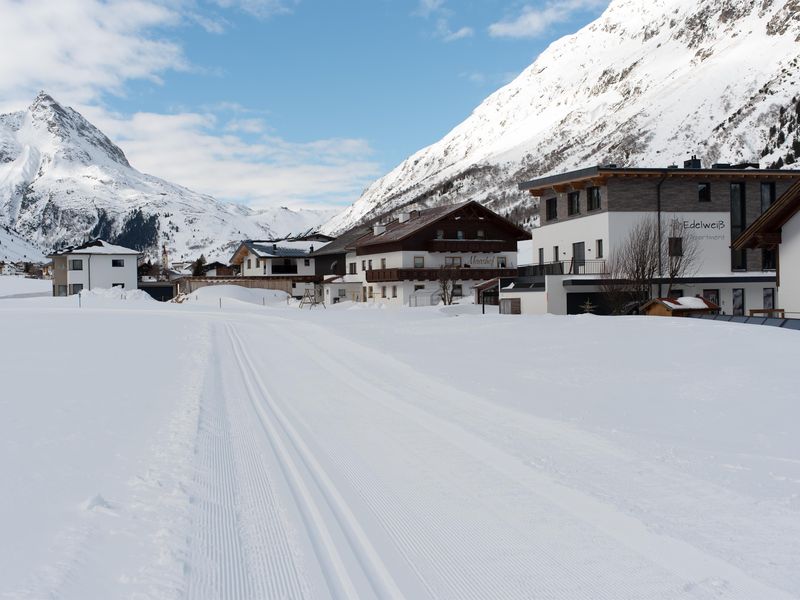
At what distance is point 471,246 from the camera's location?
64.2 metres

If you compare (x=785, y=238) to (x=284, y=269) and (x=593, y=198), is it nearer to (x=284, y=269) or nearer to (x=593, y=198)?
(x=593, y=198)

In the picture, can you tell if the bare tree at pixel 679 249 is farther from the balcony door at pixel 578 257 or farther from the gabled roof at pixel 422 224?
the gabled roof at pixel 422 224

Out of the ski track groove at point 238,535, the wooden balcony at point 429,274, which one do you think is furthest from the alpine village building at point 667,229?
the ski track groove at point 238,535

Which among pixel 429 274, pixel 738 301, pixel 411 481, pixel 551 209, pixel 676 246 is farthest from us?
pixel 429 274

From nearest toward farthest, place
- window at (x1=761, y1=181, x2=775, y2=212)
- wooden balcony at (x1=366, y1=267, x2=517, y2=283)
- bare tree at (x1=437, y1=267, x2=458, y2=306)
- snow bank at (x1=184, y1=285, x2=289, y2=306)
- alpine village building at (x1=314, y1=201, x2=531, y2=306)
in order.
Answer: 1. window at (x1=761, y1=181, x2=775, y2=212)
2. bare tree at (x1=437, y1=267, x2=458, y2=306)
3. wooden balcony at (x1=366, y1=267, x2=517, y2=283)
4. alpine village building at (x1=314, y1=201, x2=531, y2=306)
5. snow bank at (x1=184, y1=285, x2=289, y2=306)

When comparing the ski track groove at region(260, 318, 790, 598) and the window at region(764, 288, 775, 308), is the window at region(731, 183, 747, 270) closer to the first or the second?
the window at region(764, 288, 775, 308)

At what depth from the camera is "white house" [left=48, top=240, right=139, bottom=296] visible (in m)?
83.9

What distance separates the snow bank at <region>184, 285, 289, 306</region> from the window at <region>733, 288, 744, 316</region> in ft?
140

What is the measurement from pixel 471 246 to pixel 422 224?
5.11 meters

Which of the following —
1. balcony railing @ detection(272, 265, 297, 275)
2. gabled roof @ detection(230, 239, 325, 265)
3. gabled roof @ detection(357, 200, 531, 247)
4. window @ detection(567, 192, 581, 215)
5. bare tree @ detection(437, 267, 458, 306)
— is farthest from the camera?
balcony railing @ detection(272, 265, 297, 275)

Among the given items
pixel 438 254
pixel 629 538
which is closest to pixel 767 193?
pixel 438 254

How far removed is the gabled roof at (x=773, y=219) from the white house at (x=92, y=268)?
243ft

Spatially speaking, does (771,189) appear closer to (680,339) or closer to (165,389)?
(680,339)

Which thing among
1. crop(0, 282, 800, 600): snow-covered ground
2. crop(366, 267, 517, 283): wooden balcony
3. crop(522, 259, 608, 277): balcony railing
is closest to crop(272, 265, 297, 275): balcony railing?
crop(366, 267, 517, 283): wooden balcony
